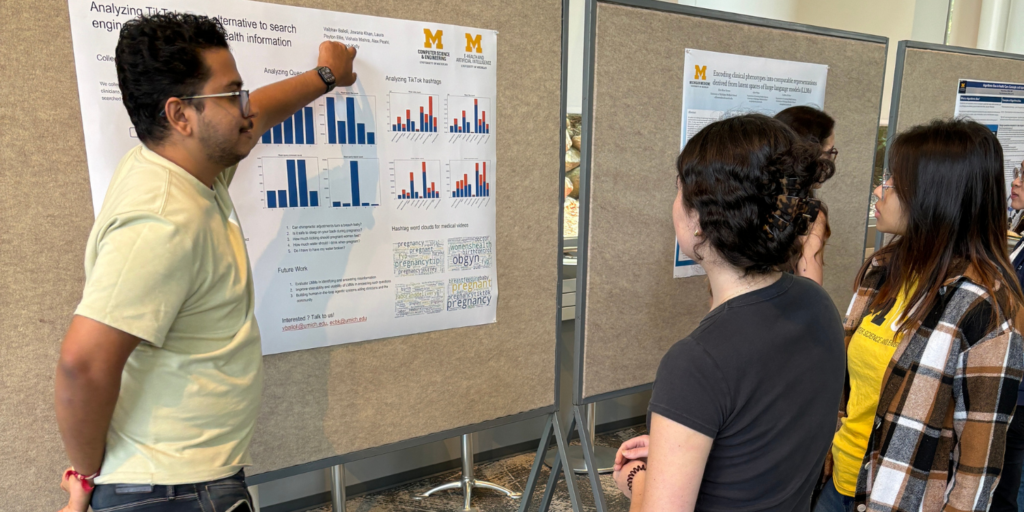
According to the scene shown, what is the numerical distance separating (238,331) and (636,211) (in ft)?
3.61

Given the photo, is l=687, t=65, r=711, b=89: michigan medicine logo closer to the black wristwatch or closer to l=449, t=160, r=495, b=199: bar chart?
l=449, t=160, r=495, b=199: bar chart

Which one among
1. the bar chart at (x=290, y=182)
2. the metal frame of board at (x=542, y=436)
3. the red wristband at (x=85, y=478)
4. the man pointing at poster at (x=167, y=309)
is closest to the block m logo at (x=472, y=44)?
the metal frame of board at (x=542, y=436)

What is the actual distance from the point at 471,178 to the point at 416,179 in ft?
0.48

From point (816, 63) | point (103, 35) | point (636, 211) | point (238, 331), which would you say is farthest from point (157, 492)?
point (816, 63)

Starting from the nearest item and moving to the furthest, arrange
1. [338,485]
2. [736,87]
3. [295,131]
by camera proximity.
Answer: [295,131] < [736,87] < [338,485]

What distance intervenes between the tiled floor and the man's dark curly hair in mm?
1911

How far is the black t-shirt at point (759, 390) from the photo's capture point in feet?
2.51

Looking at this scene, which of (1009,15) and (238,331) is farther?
(1009,15)

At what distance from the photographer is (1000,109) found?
246 centimetres

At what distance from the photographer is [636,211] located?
1655 millimetres

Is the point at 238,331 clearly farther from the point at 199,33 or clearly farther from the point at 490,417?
the point at 490,417

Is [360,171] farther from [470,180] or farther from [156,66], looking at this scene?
[156,66]

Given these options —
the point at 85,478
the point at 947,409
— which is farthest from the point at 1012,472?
the point at 85,478

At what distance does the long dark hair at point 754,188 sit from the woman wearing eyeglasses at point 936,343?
0.55m
